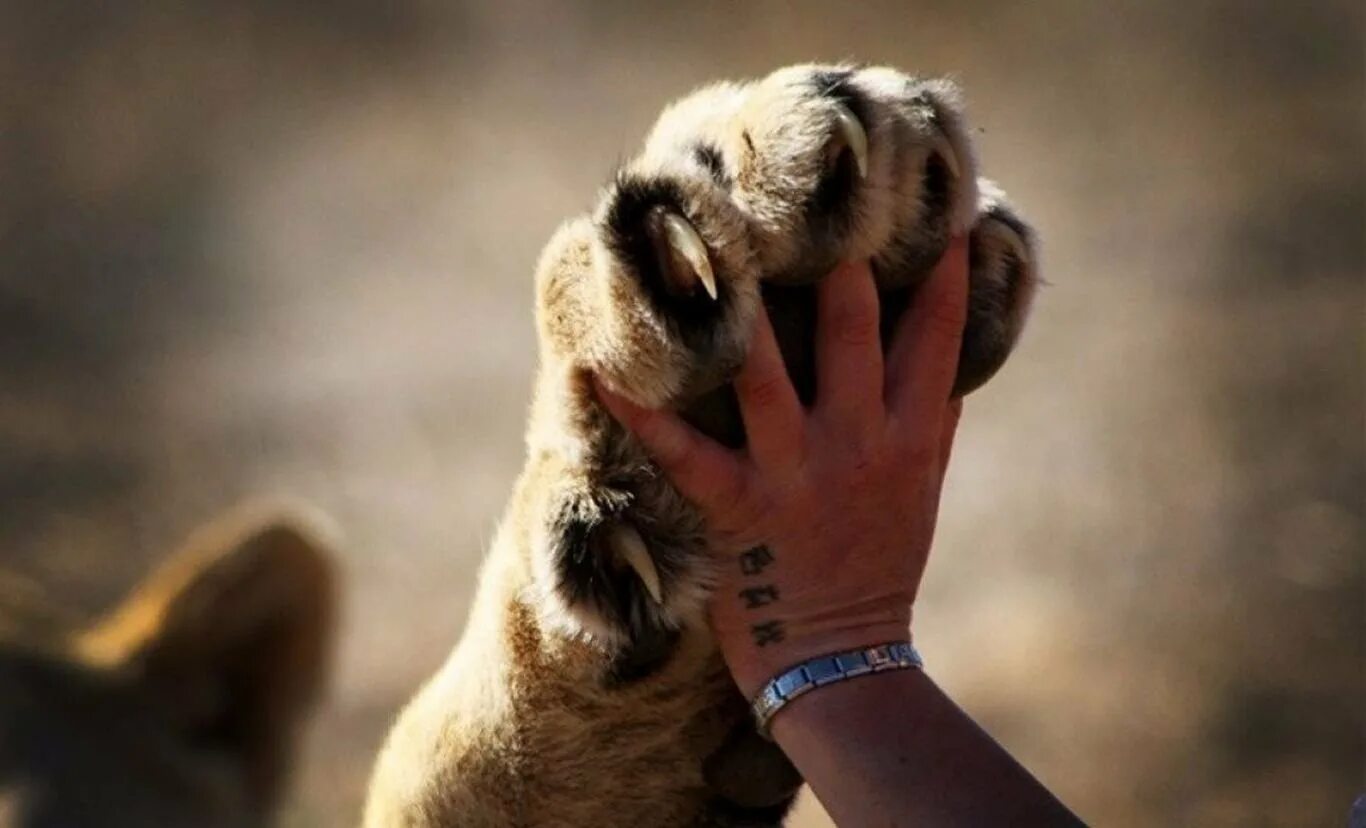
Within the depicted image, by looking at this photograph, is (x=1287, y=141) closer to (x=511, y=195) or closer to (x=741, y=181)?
(x=511, y=195)

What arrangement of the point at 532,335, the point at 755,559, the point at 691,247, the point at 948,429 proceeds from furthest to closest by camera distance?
the point at 532,335
the point at 948,429
the point at 755,559
the point at 691,247

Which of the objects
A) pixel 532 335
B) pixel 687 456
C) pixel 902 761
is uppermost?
pixel 687 456

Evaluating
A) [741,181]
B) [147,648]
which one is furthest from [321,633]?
[741,181]

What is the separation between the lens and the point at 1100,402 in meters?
6.56

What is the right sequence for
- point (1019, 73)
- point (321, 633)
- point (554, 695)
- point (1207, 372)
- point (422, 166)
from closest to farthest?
point (554, 695), point (321, 633), point (1207, 372), point (1019, 73), point (422, 166)

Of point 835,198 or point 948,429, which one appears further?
point 948,429

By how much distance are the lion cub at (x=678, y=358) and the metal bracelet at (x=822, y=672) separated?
0.25 ft

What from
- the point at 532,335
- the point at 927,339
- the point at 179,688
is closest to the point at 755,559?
the point at 927,339

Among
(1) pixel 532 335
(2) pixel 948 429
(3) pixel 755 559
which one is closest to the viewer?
(3) pixel 755 559

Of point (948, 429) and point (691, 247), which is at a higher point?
point (691, 247)

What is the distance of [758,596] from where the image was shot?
164 centimetres

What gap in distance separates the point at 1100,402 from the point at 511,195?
114 inches

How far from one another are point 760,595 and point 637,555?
0.11m

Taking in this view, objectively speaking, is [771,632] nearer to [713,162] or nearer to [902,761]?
[902,761]
